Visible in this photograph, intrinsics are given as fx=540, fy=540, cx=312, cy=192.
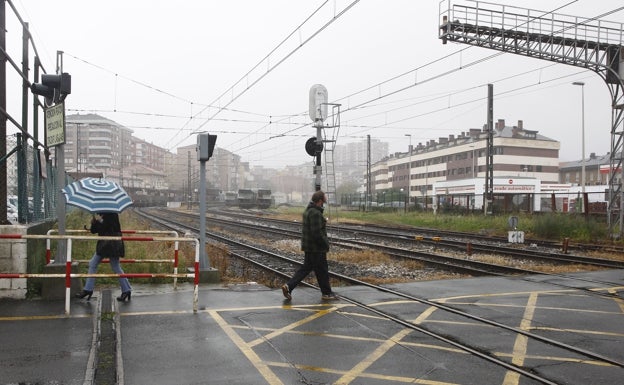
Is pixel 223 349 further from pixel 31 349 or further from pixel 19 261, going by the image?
pixel 19 261

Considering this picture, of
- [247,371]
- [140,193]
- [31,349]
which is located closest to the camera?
[247,371]

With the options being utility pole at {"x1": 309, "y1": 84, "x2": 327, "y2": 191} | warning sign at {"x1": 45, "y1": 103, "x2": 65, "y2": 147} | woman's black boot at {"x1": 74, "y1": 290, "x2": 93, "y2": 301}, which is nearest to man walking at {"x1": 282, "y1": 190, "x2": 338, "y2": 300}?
woman's black boot at {"x1": 74, "y1": 290, "x2": 93, "y2": 301}

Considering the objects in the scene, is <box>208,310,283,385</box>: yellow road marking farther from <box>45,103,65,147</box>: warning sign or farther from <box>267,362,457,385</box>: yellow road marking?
<box>45,103,65,147</box>: warning sign

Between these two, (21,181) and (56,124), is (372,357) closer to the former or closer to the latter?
(56,124)

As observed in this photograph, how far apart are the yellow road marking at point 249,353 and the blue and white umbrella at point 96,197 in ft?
7.15

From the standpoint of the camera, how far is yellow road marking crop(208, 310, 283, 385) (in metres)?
4.88

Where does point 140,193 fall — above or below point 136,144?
below

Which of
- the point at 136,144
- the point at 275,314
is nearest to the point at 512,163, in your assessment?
the point at 275,314

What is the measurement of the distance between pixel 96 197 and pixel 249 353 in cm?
365

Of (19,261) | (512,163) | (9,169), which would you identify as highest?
(512,163)

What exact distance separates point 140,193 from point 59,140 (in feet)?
264

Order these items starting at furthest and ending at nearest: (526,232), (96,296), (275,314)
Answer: (526,232) < (96,296) < (275,314)

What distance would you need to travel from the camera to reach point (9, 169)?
8.85m

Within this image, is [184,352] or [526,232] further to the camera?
[526,232]
